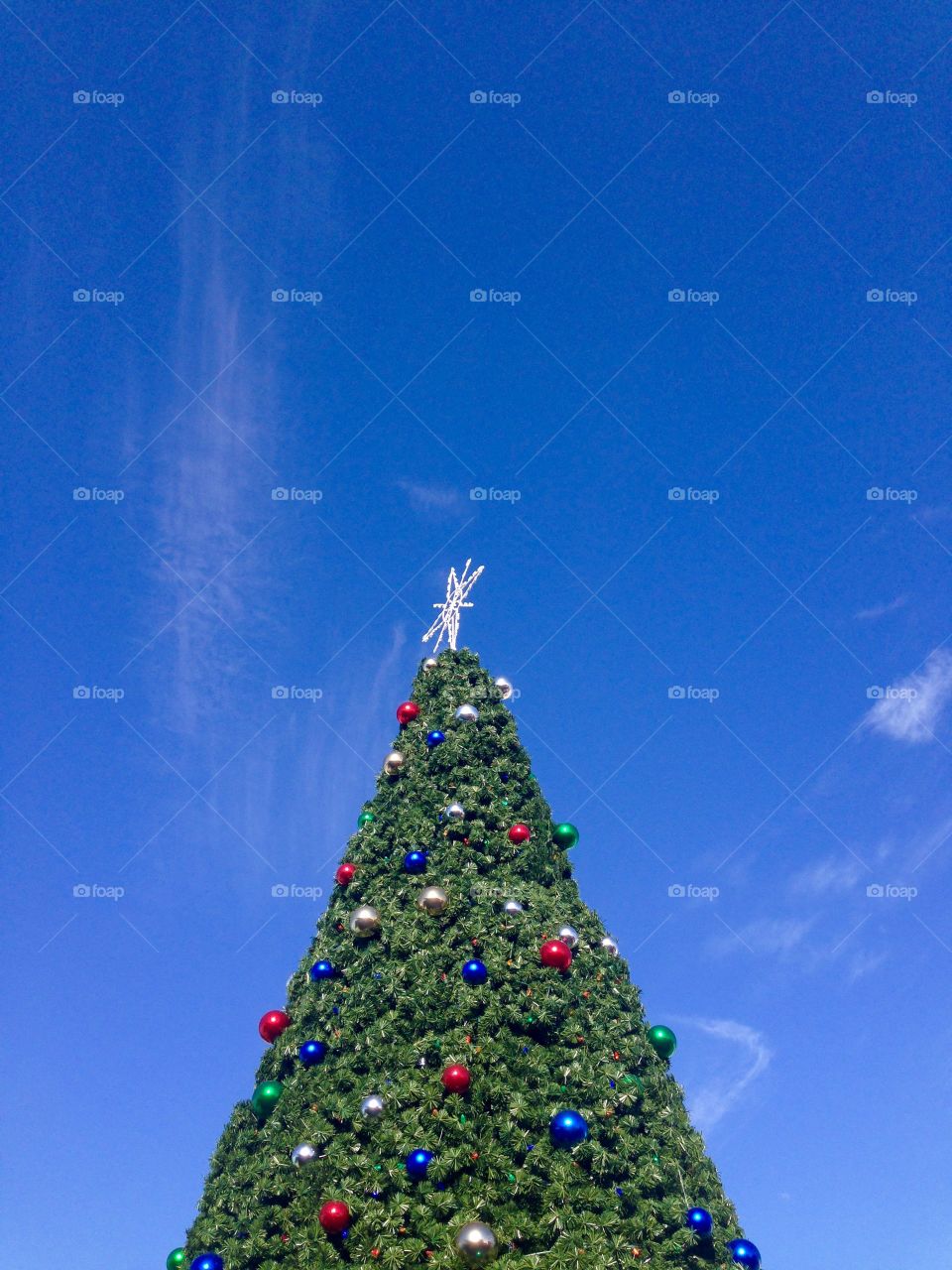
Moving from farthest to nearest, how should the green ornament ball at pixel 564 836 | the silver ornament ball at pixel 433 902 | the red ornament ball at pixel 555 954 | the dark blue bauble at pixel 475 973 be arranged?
the green ornament ball at pixel 564 836 < the silver ornament ball at pixel 433 902 < the red ornament ball at pixel 555 954 < the dark blue bauble at pixel 475 973

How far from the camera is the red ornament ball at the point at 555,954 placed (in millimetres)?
7457

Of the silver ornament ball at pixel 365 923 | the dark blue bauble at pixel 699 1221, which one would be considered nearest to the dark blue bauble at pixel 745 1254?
the dark blue bauble at pixel 699 1221

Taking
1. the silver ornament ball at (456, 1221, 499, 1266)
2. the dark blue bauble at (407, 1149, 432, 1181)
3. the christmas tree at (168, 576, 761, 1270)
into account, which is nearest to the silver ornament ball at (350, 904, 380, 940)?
the christmas tree at (168, 576, 761, 1270)

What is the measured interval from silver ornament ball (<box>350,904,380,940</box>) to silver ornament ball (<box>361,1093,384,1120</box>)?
1.55 m

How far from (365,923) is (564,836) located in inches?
103

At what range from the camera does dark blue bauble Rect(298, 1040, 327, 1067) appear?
7.30m

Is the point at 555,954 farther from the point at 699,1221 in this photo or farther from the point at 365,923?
the point at 699,1221

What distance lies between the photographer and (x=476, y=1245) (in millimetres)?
5871

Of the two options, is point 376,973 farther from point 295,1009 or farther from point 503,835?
point 503,835

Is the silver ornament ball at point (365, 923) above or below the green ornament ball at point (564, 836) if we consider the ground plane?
below

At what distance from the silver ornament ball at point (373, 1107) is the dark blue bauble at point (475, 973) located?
115 centimetres

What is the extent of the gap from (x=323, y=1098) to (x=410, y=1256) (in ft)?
4.50

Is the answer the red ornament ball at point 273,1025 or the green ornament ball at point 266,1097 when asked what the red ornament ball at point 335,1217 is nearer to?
the green ornament ball at point 266,1097

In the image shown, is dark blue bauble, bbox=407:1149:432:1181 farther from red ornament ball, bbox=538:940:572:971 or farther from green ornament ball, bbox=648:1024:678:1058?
green ornament ball, bbox=648:1024:678:1058
